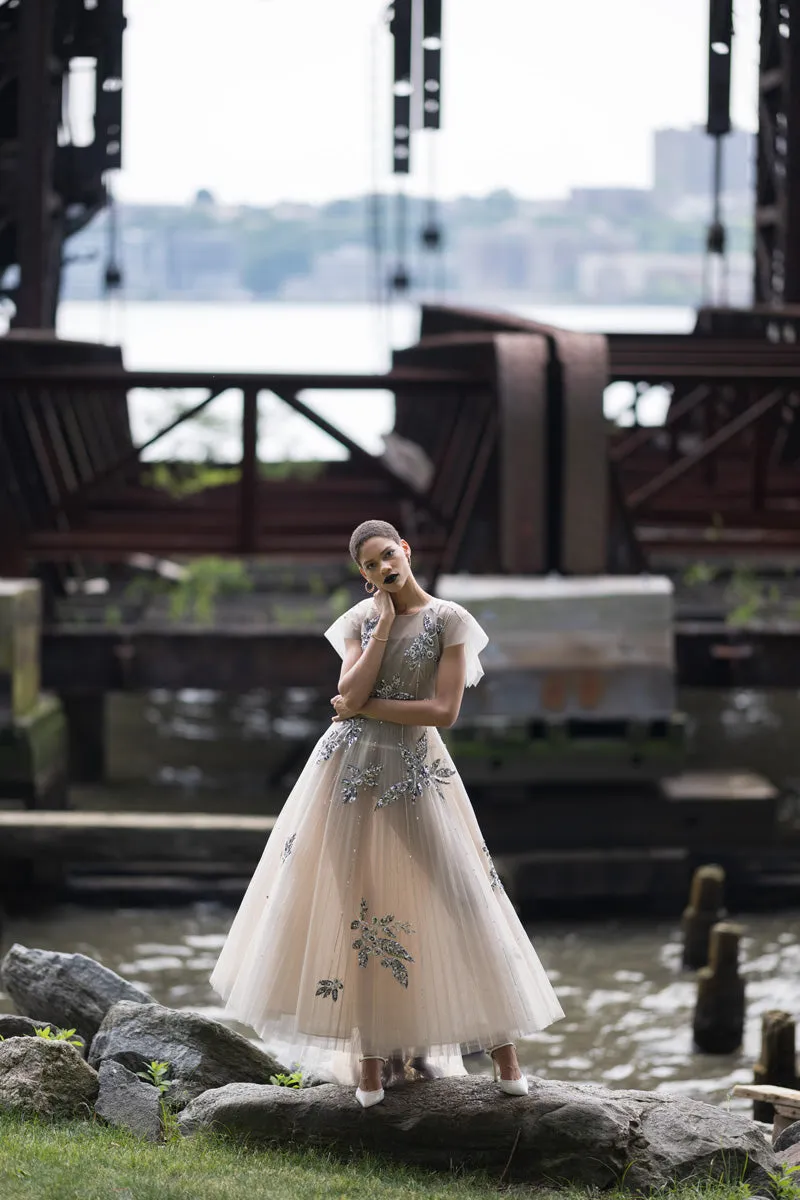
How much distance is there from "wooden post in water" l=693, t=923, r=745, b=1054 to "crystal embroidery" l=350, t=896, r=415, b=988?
3295 millimetres

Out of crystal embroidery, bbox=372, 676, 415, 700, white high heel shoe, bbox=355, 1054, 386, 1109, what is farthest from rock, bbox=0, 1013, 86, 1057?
crystal embroidery, bbox=372, 676, 415, 700

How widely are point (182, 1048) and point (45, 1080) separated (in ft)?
1.66

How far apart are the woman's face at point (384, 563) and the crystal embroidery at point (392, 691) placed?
0.25 m

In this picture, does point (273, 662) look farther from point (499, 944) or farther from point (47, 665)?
point (499, 944)

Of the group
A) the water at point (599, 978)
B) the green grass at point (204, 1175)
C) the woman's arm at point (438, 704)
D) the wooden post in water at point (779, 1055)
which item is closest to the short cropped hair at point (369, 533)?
the woman's arm at point (438, 704)

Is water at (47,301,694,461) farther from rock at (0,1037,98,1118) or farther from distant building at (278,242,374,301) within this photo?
rock at (0,1037,98,1118)

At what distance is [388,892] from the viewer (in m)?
4.93

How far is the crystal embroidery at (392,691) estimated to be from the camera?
5031 millimetres

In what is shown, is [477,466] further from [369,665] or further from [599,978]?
[369,665]

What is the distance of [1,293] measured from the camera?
1728 cm

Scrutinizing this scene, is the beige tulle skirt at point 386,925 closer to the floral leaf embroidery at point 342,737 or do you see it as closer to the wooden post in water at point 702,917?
the floral leaf embroidery at point 342,737

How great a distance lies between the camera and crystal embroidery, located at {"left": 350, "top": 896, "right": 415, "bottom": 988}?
4883 mm

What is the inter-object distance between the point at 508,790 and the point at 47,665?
10.3 ft

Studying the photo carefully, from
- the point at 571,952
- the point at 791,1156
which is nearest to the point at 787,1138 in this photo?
the point at 791,1156
